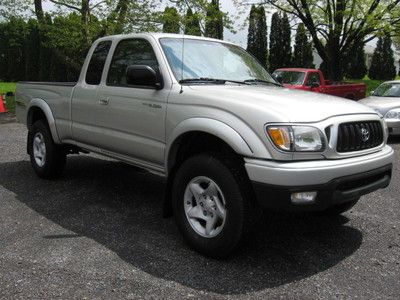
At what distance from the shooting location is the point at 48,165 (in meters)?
6.32

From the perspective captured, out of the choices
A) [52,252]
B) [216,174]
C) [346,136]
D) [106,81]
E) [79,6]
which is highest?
[79,6]

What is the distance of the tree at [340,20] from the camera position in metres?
22.5

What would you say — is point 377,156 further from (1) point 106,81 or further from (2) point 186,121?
(1) point 106,81

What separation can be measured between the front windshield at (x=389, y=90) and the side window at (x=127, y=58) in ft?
28.4

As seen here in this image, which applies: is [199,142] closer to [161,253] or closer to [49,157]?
[161,253]

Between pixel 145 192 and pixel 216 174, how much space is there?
2.41 meters

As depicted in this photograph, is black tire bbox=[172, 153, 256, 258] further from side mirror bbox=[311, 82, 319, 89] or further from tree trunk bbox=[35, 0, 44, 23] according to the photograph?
tree trunk bbox=[35, 0, 44, 23]

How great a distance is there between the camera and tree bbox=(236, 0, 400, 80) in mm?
22469

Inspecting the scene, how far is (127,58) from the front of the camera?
5141 mm

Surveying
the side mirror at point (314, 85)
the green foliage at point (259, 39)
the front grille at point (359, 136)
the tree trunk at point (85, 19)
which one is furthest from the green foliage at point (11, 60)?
the front grille at point (359, 136)

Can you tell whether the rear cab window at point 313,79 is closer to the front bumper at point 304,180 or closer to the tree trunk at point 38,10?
the tree trunk at point 38,10

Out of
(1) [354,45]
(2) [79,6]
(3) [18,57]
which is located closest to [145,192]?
(2) [79,6]

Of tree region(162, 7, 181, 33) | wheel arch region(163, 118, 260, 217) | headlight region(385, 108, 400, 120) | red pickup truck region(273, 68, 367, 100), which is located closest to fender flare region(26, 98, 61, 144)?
wheel arch region(163, 118, 260, 217)

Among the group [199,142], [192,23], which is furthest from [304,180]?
[192,23]
